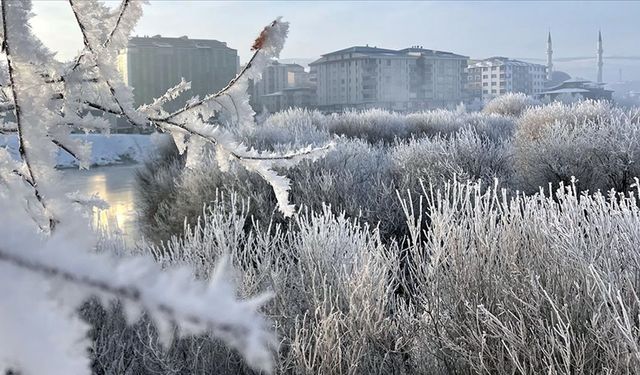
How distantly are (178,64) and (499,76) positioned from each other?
54.6 m

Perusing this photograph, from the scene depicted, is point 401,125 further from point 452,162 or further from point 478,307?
point 478,307

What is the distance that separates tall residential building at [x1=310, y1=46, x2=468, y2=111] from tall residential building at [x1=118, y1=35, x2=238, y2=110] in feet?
49.7

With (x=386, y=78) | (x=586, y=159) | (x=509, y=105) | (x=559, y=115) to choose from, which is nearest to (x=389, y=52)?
(x=386, y=78)

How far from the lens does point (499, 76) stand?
99688 mm

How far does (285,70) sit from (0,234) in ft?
316

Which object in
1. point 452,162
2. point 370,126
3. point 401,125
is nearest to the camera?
point 452,162

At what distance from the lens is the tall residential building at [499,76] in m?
98.8

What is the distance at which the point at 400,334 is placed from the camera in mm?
3775

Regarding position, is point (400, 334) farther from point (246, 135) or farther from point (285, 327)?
point (246, 135)

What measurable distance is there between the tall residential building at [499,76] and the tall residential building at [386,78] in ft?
52.4

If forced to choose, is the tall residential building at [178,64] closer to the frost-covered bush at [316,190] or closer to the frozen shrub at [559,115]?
the frozen shrub at [559,115]

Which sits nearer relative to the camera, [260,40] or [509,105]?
[260,40]

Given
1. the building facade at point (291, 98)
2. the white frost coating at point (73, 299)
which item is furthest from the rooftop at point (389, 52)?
the white frost coating at point (73, 299)

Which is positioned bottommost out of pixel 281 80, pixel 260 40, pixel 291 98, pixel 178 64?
pixel 260 40
